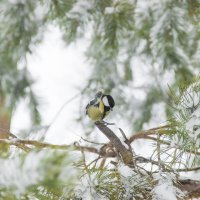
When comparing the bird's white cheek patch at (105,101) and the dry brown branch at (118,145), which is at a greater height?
the bird's white cheek patch at (105,101)

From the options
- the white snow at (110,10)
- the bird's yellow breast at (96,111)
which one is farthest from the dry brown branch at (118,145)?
the white snow at (110,10)

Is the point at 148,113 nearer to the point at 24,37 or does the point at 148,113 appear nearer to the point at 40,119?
the point at 40,119

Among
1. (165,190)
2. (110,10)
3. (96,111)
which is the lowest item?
(165,190)

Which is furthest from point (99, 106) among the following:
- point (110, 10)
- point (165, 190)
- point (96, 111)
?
point (110, 10)

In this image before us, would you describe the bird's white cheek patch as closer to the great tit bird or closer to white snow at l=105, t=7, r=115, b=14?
the great tit bird

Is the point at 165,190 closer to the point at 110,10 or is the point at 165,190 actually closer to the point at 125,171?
the point at 125,171

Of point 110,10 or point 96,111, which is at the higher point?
point 110,10

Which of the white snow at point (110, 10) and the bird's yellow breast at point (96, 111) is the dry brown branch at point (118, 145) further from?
the white snow at point (110, 10)

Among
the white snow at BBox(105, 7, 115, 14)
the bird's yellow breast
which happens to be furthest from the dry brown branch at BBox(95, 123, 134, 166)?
the white snow at BBox(105, 7, 115, 14)

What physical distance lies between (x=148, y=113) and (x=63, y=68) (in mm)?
2134

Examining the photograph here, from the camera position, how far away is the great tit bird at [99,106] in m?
0.65

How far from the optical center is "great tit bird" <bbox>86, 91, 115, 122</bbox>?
2.15ft

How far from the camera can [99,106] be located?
2.15ft

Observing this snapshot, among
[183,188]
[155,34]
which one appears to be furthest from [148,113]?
[183,188]
